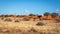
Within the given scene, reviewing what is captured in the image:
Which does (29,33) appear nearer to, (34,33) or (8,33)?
(34,33)

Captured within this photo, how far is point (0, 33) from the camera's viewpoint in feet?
51.2

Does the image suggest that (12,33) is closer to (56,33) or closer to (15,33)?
(15,33)

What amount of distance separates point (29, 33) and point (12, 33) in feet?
5.09

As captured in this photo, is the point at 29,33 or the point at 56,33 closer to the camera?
the point at 29,33

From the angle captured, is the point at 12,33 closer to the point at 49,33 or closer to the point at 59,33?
the point at 49,33

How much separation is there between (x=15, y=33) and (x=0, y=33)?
4.46ft

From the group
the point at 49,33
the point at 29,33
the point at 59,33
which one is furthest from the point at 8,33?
the point at 59,33

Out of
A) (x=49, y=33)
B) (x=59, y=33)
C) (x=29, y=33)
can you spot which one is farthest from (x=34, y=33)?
(x=59, y=33)

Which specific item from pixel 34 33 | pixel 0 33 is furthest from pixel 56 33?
pixel 0 33

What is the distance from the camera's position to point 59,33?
54.1ft

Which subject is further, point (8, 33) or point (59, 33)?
point (59, 33)

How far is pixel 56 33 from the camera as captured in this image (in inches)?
644

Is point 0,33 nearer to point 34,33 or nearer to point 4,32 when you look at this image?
point 4,32

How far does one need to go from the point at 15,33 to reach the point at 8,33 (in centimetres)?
62
